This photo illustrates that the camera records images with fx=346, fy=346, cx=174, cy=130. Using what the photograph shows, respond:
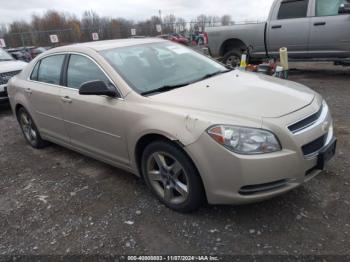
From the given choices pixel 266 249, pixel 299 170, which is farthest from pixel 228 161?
pixel 266 249

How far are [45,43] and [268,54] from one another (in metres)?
25.5

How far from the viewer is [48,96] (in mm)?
4426

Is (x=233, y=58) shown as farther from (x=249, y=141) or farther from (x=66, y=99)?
(x=249, y=141)

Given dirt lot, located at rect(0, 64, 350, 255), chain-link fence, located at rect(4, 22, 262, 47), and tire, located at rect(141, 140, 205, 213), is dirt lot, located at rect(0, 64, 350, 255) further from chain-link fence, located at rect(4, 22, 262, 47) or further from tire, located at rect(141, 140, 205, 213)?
chain-link fence, located at rect(4, 22, 262, 47)

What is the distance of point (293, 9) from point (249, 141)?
7321 mm

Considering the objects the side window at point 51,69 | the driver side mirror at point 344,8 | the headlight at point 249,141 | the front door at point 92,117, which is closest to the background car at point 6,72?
the side window at point 51,69

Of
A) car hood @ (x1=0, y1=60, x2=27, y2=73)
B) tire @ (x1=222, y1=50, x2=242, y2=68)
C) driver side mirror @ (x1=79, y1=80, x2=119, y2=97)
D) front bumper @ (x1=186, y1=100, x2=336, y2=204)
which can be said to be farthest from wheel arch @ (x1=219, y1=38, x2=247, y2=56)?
front bumper @ (x1=186, y1=100, x2=336, y2=204)

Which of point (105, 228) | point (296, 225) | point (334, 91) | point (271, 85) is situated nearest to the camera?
point (296, 225)

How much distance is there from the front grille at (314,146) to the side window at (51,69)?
3040 mm

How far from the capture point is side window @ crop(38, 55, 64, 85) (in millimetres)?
4379

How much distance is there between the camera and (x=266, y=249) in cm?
269

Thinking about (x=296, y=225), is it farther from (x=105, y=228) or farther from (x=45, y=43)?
(x=45, y=43)

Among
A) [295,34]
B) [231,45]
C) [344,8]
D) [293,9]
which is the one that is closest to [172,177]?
[344,8]

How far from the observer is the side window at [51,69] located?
4379 mm
